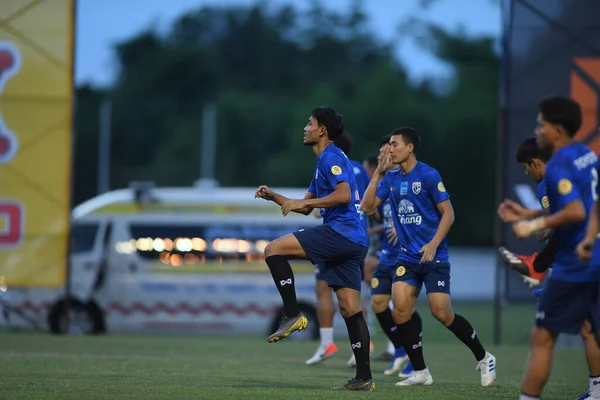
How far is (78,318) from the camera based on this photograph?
21.0 m

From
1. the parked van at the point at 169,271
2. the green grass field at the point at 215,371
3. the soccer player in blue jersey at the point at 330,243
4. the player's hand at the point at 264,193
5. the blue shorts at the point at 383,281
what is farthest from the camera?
the parked van at the point at 169,271

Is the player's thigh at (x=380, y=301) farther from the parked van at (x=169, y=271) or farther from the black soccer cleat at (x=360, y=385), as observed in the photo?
the parked van at (x=169, y=271)

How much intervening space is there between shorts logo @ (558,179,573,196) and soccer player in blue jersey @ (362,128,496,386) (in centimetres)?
263

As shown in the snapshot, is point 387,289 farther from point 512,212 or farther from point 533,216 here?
point 512,212

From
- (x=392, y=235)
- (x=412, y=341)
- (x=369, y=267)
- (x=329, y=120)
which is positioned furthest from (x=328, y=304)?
(x=329, y=120)

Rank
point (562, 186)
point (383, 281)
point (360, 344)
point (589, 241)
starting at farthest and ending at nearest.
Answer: point (383, 281) → point (360, 344) → point (562, 186) → point (589, 241)

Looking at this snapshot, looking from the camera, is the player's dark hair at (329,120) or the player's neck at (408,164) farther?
the player's neck at (408,164)

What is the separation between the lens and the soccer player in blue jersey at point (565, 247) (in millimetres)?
7176

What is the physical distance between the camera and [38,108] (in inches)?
722

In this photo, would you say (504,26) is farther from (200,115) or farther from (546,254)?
(200,115)

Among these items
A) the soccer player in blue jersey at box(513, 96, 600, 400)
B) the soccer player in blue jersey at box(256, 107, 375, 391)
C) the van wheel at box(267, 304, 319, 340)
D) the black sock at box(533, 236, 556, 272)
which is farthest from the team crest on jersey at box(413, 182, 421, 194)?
the van wheel at box(267, 304, 319, 340)

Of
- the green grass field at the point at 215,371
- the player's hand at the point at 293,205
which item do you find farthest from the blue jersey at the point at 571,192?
the player's hand at the point at 293,205

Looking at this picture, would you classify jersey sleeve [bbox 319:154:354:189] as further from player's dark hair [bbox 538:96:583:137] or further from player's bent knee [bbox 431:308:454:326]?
player's dark hair [bbox 538:96:583:137]

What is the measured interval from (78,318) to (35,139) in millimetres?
4253
